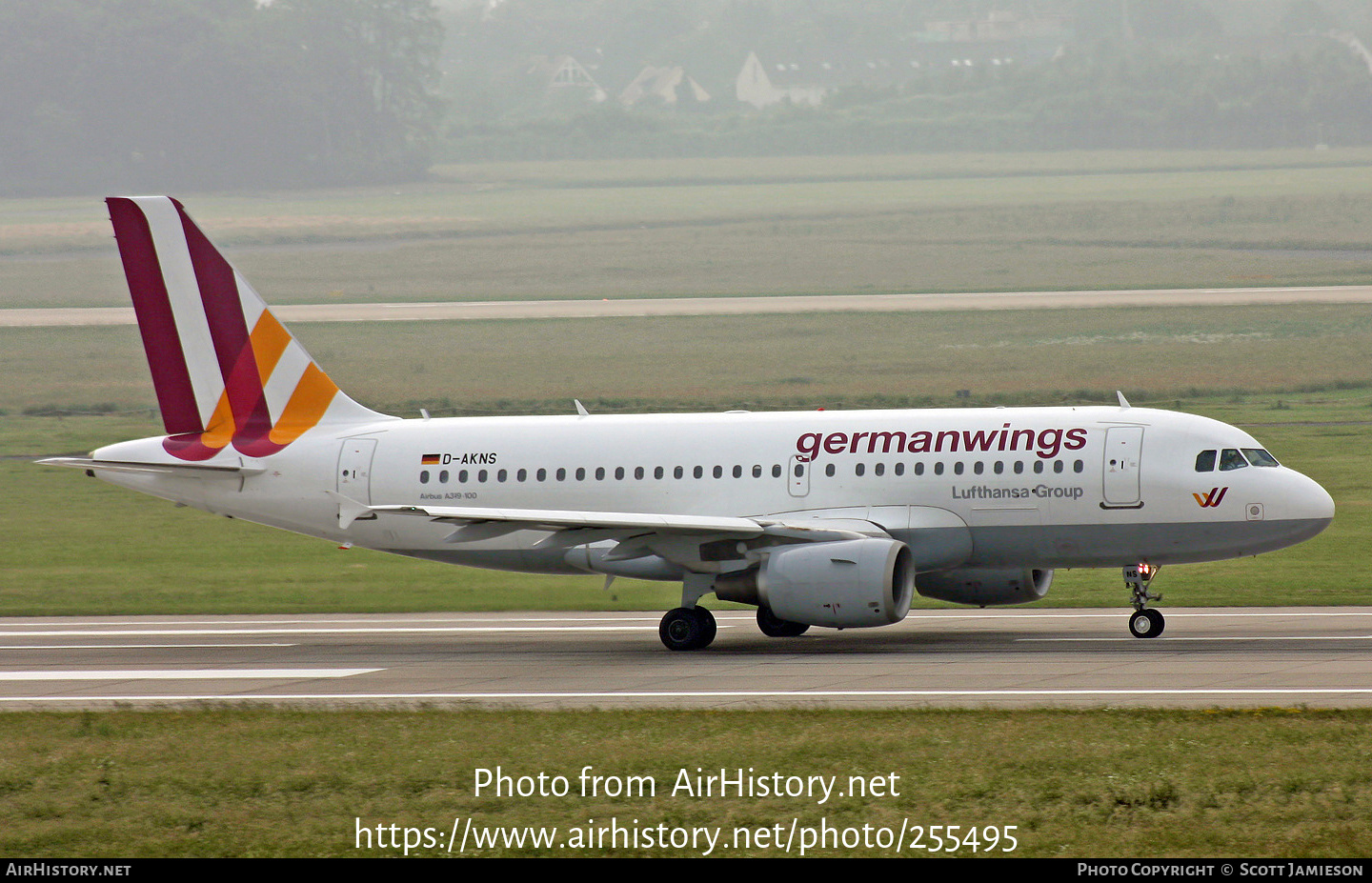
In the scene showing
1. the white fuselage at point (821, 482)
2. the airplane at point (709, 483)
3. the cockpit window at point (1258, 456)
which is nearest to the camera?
the airplane at point (709, 483)

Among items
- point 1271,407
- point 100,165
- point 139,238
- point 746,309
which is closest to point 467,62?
point 100,165

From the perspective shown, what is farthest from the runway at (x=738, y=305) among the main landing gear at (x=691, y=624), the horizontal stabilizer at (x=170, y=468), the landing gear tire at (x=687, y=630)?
the landing gear tire at (x=687, y=630)

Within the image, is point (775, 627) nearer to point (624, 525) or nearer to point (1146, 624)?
point (624, 525)

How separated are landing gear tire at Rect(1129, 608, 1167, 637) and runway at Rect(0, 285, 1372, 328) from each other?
52.5m

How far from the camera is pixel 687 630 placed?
30.2 m

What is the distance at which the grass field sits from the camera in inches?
649

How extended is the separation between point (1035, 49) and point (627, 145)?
154 ft

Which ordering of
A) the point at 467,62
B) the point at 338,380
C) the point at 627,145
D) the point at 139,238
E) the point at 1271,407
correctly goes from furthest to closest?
the point at 467,62 → the point at 627,145 → the point at 338,380 → the point at 1271,407 → the point at 139,238

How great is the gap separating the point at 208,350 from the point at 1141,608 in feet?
63.2

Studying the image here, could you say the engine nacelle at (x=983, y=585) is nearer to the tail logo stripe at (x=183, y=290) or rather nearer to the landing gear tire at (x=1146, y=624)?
the landing gear tire at (x=1146, y=624)

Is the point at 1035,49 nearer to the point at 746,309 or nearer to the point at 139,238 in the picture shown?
the point at 746,309

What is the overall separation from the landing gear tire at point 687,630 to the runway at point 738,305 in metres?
53.6

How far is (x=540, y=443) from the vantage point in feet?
110

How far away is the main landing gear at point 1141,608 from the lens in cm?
2931
